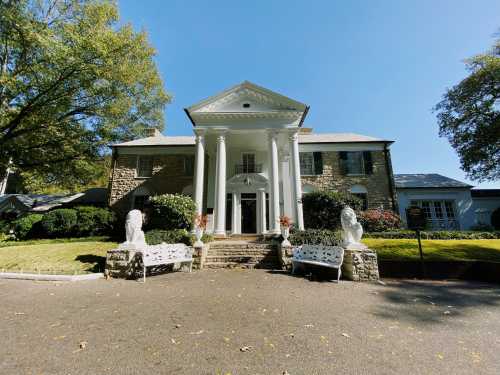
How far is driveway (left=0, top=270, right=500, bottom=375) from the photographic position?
2.51 meters

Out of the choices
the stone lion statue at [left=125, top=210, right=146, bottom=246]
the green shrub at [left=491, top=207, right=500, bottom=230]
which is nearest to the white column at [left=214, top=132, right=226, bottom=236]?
the stone lion statue at [left=125, top=210, right=146, bottom=246]

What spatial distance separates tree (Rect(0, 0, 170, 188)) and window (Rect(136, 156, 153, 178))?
2440mm

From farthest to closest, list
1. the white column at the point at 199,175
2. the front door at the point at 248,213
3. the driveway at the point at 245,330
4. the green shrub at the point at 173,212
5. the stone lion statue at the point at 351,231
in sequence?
the front door at the point at 248,213 → the white column at the point at 199,175 → the green shrub at the point at 173,212 → the stone lion statue at the point at 351,231 → the driveway at the point at 245,330

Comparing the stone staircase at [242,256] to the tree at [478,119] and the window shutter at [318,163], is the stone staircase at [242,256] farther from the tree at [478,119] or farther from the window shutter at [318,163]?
the tree at [478,119]

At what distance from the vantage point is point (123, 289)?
18.4 ft

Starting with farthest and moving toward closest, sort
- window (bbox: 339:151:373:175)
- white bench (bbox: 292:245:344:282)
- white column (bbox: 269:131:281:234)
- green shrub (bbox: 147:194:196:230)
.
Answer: window (bbox: 339:151:373:175) → white column (bbox: 269:131:281:234) → green shrub (bbox: 147:194:196:230) → white bench (bbox: 292:245:344:282)

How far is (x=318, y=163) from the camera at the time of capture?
16.4 meters

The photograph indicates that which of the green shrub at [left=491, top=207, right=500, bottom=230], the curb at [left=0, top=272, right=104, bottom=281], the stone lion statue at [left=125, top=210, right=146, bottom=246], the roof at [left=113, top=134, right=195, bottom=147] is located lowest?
the curb at [left=0, top=272, right=104, bottom=281]

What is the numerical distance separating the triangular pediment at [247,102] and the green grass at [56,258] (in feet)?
28.6

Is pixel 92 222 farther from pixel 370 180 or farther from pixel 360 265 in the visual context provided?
pixel 370 180

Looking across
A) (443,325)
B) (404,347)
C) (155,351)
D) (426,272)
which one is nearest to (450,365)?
(404,347)

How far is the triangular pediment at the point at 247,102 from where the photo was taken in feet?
42.5

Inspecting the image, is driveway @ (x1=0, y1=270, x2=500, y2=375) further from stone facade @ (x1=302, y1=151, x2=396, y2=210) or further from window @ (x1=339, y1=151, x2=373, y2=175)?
window @ (x1=339, y1=151, x2=373, y2=175)

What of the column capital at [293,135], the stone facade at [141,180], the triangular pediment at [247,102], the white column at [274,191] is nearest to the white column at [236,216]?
the white column at [274,191]
